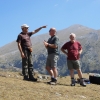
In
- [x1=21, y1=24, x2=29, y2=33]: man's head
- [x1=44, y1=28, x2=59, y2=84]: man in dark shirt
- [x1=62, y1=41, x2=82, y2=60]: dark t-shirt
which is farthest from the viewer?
[x1=21, y1=24, x2=29, y2=33]: man's head

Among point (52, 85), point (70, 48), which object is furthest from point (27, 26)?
point (52, 85)

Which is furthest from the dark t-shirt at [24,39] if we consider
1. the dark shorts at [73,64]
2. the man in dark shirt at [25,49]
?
the dark shorts at [73,64]

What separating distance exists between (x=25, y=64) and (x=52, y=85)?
1899 mm

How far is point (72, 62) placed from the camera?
11820mm

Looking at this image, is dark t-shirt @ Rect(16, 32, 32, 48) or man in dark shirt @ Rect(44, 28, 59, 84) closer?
man in dark shirt @ Rect(44, 28, 59, 84)

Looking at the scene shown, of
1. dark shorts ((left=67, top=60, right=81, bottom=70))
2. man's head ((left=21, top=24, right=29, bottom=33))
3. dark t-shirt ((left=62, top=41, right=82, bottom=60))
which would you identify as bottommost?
dark shorts ((left=67, top=60, right=81, bottom=70))

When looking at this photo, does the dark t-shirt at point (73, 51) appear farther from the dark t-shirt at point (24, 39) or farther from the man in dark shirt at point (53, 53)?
the dark t-shirt at point (24, 39)

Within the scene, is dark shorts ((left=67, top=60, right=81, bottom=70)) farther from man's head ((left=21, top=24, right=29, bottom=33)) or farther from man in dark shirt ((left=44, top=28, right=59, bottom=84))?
man's head ((left=21, top=24, right=29, bottom=33))

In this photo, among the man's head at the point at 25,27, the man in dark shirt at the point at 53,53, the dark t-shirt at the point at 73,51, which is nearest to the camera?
the man in dark shirt at the point at 53,53

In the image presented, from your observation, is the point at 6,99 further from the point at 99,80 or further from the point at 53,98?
the point at 99,80

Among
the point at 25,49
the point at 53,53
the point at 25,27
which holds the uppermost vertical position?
the point at 25,27

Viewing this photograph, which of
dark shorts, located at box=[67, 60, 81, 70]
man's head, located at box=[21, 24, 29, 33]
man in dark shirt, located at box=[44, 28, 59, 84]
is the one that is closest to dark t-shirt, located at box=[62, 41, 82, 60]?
dark shorts, located at box=[67, 60, 81, 70]

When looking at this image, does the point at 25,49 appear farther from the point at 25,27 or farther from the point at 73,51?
the point at 73,51

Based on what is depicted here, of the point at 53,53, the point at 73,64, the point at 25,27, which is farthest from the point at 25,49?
the point at 73,64
